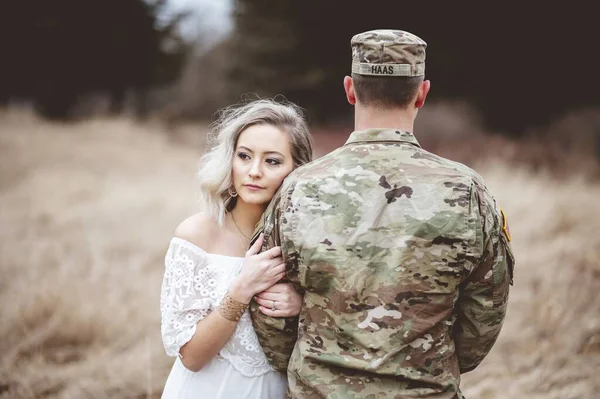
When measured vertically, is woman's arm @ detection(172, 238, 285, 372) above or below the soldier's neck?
below

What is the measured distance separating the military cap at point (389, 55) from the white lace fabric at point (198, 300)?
102cm

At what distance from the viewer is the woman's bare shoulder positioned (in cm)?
255

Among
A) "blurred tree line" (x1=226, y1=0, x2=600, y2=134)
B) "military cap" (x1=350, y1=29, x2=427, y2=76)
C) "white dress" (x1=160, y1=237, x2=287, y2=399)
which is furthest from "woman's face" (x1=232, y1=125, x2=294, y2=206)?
"blurred tree line" (x1=226, y1=0, x2=600, y2=134)

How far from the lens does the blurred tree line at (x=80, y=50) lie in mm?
18781

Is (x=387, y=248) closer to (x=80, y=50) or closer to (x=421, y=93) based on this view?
(x=421, y=93)

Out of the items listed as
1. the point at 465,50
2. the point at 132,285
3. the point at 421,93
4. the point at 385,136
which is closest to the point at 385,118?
the point at 385,136

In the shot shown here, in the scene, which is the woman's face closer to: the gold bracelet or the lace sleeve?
the lace sleeve

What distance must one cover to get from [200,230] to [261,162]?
400 mm

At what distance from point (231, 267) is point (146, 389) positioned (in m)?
2.28

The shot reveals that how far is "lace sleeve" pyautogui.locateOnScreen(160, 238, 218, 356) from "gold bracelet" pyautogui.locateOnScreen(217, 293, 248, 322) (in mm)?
129

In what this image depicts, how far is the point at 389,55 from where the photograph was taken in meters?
2.11

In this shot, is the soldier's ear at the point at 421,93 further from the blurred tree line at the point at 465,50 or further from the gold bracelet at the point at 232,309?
the blurred tree line at the point at 465,50

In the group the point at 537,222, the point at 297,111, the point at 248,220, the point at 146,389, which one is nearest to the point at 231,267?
the point at 248,220

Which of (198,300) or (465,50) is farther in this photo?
(465,50)
